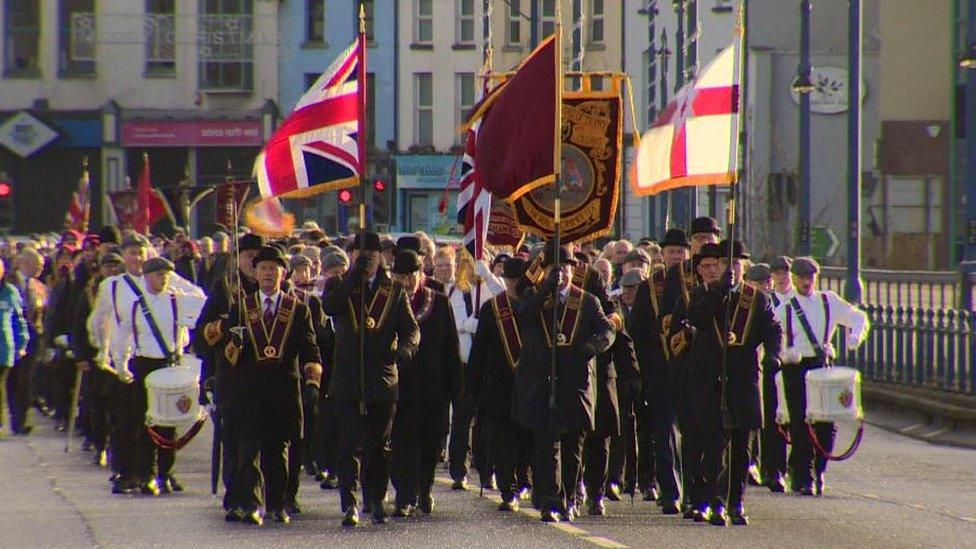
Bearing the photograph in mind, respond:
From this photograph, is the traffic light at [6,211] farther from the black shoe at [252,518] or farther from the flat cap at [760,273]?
the black shoe at [252,518]

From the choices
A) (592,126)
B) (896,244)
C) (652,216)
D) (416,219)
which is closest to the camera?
(592,126)

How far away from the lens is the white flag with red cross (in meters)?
14.2

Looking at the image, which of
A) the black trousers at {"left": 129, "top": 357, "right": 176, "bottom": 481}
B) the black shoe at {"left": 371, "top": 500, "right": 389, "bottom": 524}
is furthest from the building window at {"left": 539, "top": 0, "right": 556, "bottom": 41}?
the black shoe at {"left": 371, "top": 500, "right": 389, "bottom": 524}

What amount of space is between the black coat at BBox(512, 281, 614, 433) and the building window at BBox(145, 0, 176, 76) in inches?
1845

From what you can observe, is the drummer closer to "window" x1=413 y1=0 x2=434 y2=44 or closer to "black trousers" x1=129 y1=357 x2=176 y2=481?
"black trousers" x1=129 y1=357 x2=176 y2=481

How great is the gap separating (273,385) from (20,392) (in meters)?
9.07

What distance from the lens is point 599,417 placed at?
13.1 metres

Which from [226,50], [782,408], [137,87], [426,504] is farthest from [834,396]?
[137,87]

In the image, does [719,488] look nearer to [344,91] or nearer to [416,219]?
[344,91]

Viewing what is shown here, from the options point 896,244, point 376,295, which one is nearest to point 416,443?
point 376,295

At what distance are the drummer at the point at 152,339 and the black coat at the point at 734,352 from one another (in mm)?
3983

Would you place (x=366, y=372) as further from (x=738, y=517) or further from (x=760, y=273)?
(x=760, y=273)

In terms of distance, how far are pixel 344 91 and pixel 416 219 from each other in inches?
1753

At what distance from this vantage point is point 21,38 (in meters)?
58.4
